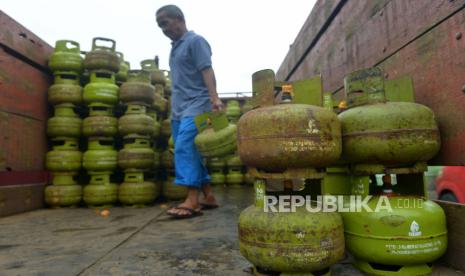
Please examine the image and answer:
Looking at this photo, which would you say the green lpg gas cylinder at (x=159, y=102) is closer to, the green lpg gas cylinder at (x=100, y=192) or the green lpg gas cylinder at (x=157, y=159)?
the green lpg gas cylinder at (x=157, y=159)

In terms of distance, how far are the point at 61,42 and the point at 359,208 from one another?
13.9 ft

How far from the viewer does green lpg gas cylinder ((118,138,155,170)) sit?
4098 millimetres

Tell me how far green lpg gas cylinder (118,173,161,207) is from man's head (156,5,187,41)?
5.86 ft

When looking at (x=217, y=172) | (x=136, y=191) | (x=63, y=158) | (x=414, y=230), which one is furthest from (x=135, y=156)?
(x=217, y=172)

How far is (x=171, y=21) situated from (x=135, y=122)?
1356mm

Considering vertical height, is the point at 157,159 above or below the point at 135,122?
below

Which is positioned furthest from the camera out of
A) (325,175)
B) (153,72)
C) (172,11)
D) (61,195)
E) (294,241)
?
(153,72)

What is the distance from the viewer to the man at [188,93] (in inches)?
134

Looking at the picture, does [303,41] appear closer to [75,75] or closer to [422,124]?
[75,75]

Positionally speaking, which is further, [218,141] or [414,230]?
[218,141]

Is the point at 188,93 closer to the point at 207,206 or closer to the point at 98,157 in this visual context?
the point at 207,206

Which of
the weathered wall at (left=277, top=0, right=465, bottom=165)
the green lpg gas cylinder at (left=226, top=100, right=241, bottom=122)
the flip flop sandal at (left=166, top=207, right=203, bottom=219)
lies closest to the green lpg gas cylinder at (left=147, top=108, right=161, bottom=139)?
the flip flop sandal at (left=166, top=207, right=203, bottom=219)

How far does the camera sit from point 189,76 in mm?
3662

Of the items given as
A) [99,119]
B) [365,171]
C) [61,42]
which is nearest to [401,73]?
[365,171]
